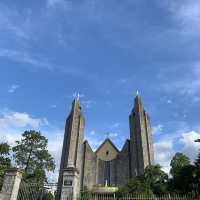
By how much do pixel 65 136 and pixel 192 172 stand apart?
3235 cm

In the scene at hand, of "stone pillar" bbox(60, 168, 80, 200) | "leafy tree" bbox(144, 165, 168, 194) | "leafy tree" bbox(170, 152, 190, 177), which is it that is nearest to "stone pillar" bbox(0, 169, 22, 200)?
"stone pillar" bbox(60, 168, 80, 200)

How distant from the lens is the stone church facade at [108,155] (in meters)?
45.2

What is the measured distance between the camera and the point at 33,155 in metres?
28.1

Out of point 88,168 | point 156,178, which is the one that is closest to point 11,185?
point 156,178

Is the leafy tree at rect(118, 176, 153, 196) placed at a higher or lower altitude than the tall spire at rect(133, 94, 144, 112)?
lower

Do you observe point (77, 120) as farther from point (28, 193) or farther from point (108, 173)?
point (28, 193)

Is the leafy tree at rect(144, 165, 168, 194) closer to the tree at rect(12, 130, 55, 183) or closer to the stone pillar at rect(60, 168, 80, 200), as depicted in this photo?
the tree at rect(12, 130, 55, 183)

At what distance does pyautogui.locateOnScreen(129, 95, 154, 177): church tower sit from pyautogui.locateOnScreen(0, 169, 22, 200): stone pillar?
1419 inches

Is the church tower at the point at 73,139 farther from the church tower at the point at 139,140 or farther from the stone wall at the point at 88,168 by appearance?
the church tower at the point at 139,140

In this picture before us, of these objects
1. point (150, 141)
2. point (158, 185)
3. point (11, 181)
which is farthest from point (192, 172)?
point (150, 141)

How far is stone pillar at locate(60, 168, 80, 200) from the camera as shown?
351 inches

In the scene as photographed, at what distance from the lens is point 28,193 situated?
9.82 metres

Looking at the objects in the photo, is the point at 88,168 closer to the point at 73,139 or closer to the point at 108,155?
the point at 108,155

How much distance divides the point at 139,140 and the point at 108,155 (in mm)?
12545
